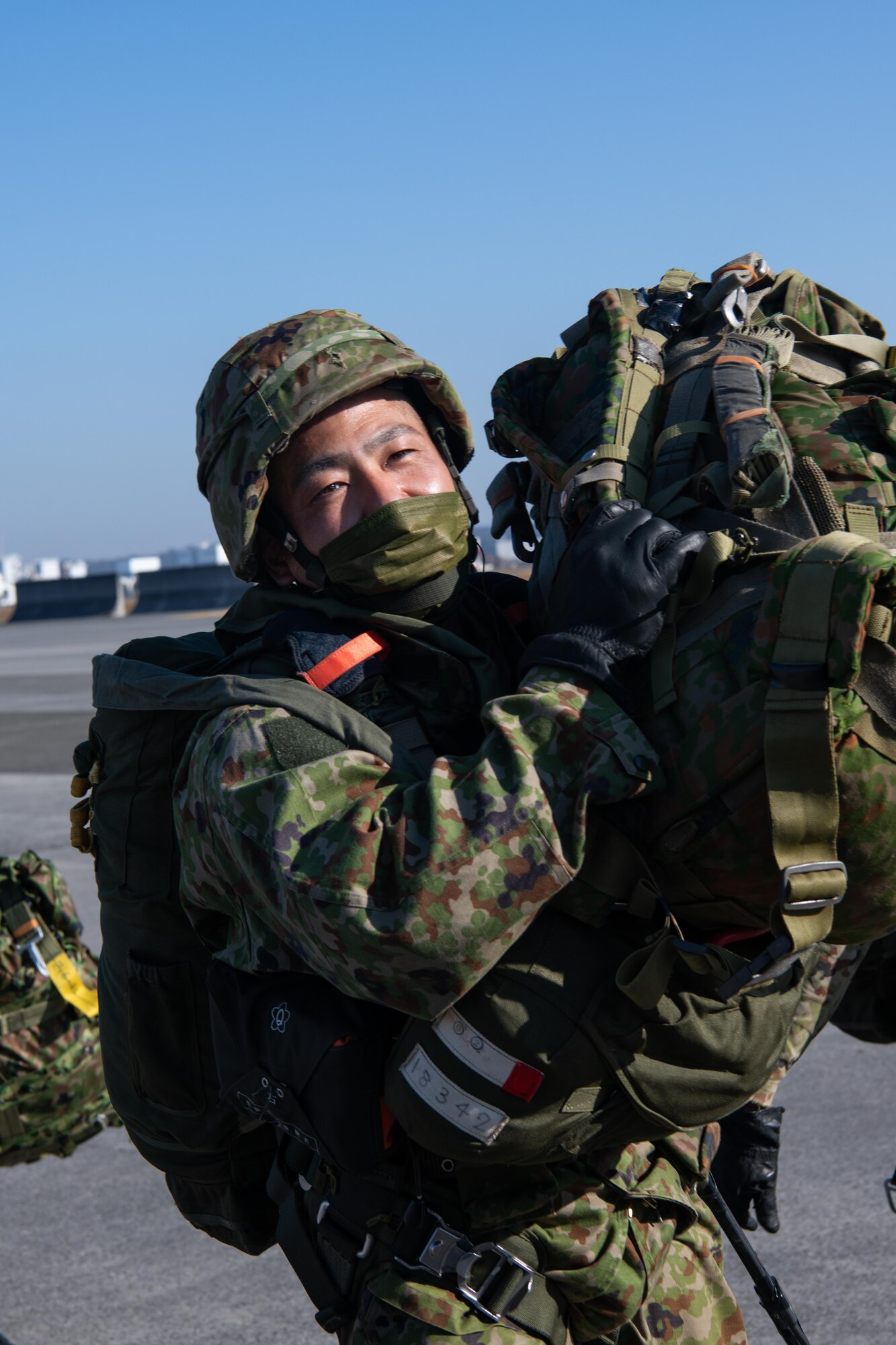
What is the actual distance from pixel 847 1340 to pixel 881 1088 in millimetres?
1749

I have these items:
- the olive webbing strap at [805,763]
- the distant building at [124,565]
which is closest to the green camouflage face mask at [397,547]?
the olive webbing strap at [805,763]

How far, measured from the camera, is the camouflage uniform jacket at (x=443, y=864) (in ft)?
5.96

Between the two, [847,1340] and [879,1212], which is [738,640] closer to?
[847,1340]

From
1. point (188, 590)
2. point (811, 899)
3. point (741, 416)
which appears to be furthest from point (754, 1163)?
point (188, 590)

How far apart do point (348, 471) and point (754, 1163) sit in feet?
6.38

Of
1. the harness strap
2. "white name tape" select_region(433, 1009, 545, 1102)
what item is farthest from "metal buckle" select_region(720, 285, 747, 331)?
the harness strap

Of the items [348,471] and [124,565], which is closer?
[348,471]

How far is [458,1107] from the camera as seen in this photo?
6.49ft

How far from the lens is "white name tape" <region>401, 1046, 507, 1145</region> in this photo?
1976 mm

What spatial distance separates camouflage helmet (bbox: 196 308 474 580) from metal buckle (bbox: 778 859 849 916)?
1181mm

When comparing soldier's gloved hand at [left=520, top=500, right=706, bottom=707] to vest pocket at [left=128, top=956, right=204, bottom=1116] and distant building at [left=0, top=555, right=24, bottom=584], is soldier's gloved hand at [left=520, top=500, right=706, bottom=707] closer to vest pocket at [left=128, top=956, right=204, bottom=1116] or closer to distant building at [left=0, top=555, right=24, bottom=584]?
vest pocket at [left=128, top=956, right=204, bottom=1116]

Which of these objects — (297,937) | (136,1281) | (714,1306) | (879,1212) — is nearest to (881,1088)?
(879,1212)

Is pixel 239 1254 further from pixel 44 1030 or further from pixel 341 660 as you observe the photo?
pixel 341 660

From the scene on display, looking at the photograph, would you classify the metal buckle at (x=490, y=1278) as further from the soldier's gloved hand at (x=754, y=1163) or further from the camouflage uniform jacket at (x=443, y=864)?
the soldier's gloved hand at (x=754, y=1163)
